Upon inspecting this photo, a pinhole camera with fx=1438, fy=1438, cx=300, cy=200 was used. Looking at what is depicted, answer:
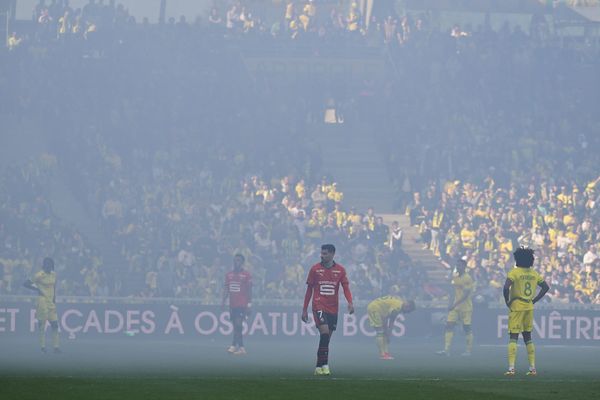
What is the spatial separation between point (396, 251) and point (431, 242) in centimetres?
243

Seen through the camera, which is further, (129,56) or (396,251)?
(129,56)

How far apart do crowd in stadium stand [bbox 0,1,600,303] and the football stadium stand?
0.08 metres

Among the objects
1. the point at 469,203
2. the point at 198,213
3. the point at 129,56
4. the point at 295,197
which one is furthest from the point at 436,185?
the point at 129,56

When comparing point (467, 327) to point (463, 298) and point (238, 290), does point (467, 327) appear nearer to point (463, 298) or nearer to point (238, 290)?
point (463, 298)

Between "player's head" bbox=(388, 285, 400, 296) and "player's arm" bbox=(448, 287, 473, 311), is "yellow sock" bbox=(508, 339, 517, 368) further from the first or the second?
"player's head" bbox=(388, 285, 400, 296)

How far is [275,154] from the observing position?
4484 cm

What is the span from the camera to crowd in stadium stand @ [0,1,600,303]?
128 ft

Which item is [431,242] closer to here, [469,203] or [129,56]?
[469,203]

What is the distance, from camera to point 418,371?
23.5 m

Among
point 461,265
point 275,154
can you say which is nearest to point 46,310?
point 461,265

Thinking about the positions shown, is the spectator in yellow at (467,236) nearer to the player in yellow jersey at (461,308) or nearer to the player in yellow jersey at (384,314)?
the player in yellow jersey at (461,308)

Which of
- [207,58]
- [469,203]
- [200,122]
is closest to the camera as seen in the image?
[469,203]

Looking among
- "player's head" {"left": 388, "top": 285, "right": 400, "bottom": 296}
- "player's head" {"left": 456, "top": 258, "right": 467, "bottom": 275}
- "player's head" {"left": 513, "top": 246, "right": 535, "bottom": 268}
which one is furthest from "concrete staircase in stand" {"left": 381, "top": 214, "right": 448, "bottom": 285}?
"player's head" {"left": 513, "top": 246, "right": 535, "bottom": 268}

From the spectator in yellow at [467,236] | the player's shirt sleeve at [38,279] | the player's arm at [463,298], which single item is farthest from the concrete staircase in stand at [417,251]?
the player's shirt sleeve at [38,279]
